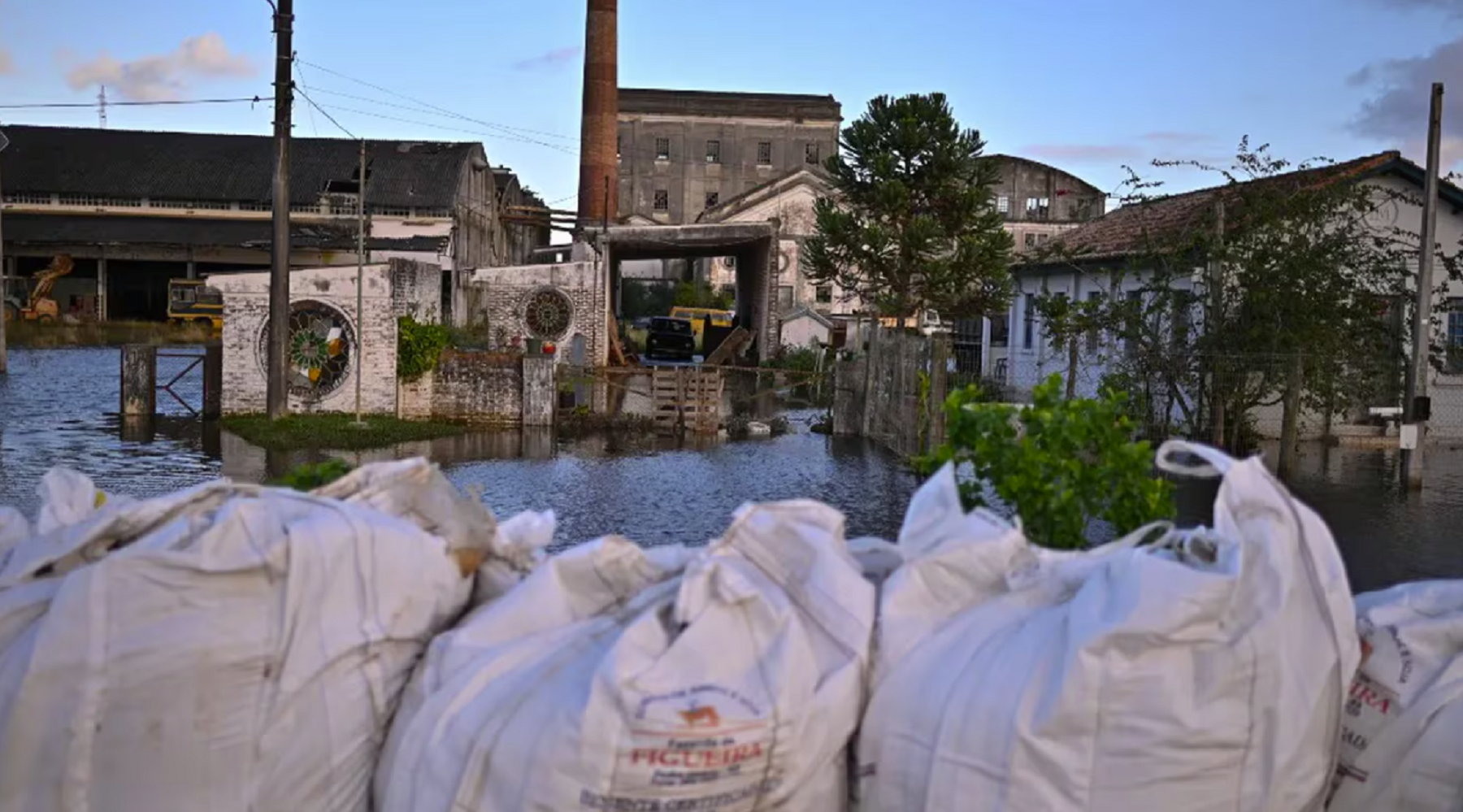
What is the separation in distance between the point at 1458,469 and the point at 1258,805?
59.9 feet

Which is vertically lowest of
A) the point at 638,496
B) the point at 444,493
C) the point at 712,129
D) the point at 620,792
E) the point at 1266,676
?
the point at 638,496

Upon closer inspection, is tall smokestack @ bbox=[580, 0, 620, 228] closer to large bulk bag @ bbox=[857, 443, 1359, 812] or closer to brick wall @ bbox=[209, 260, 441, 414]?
brick wall @ bbox=[209, 260, 441, 414]

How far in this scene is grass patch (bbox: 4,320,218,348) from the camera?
137 feet

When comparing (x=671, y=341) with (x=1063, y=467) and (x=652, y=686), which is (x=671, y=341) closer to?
(x=1063, y=467)

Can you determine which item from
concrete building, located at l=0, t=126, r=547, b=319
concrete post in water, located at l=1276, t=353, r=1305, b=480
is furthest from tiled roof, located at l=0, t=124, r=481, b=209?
concrete post in water, located at l=1276, t=353, r=1305, b=480

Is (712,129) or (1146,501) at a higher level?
(712,129)

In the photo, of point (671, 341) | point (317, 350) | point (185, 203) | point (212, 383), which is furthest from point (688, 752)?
point (185, 203)

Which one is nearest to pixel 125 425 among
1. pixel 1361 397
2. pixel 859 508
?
pixel 859 508

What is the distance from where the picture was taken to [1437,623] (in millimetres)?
Answer: 2996

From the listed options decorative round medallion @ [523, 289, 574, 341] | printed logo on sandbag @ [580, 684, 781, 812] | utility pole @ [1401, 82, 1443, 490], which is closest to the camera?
printed logo on sandbag @ [580, 684, 781, 812]

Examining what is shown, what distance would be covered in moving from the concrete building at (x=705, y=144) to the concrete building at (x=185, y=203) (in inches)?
822

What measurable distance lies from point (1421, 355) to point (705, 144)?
6267 centimetres

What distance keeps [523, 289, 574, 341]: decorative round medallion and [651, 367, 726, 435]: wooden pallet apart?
11.9m

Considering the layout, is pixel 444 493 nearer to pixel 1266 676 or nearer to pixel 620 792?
pixel 620 792
